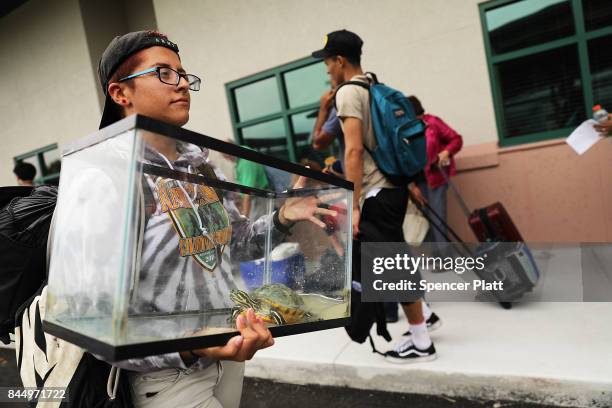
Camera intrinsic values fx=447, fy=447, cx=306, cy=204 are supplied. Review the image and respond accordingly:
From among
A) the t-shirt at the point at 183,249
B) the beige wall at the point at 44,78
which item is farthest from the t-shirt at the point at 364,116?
the beige wall at the point at 44,78

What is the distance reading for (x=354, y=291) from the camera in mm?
2697

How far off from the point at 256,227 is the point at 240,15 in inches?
207

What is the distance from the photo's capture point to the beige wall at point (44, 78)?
7512 millimetres

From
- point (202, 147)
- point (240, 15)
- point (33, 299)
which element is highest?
point (240, 15)

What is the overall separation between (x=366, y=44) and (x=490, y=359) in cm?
374

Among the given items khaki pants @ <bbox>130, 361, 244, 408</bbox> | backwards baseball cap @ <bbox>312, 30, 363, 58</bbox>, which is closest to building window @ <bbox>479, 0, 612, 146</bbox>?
backwards baseball cap @ <bbox>312, 30, 363, 58</bbox>

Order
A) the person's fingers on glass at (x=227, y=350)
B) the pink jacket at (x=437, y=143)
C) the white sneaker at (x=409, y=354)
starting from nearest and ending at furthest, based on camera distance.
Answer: the person's fingers on glass at (x=227, y=350) → the white sneaker at (x=409, y=354) → the pink jacket at (x=437, y=143)

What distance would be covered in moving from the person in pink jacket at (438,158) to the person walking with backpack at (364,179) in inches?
62.8

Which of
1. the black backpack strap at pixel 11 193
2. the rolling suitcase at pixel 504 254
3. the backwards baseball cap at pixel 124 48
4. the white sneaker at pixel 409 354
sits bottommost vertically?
the white sneaker at pixel 409 354

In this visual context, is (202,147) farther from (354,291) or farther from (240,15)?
(240,15)

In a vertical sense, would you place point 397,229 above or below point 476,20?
below

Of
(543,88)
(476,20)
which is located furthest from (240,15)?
(543,88)

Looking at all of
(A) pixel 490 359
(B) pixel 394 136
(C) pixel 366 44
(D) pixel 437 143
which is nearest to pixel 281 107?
(C) pixel 366 44

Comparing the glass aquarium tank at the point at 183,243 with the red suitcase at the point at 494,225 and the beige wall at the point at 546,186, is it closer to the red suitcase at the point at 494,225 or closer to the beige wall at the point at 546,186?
the red suitcase at the point at 494,225
